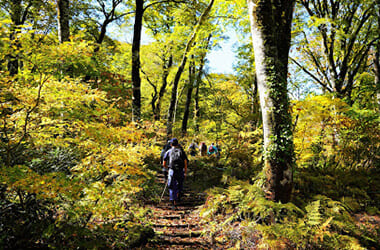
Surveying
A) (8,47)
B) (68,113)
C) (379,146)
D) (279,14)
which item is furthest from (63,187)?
(379,146)

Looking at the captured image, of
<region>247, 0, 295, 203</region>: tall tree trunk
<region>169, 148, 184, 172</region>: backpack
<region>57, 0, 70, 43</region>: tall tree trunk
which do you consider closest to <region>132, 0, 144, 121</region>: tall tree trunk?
<region>57, 0, 70, 43</region>: tall tree trunk

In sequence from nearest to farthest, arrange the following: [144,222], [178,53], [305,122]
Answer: [144,222], [305,122], [178,53]

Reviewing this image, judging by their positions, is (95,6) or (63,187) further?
(95,6)

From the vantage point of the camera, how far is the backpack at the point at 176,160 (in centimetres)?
611

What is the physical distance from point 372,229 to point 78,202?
18.3ft

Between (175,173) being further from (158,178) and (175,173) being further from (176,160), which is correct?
(158,178)

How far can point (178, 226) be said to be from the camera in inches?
182

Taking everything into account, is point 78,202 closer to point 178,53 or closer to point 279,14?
point 279,14

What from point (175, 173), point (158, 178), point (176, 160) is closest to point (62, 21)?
point (176, 160)

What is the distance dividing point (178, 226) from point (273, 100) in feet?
11.6

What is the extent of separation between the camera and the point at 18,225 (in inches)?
103

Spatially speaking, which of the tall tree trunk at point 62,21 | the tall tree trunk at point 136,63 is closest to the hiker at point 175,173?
the tall tree trunk at point 136,63

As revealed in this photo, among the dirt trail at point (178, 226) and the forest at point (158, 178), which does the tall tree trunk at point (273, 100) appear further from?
the dirt trail at point (178, 226)

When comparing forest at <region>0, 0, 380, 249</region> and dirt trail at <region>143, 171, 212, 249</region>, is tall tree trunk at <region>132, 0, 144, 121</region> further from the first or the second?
dirt trail at <region>143, 171, 212, 249</region>
